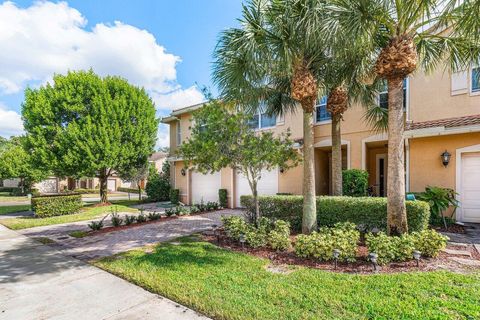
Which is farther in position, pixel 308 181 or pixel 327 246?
pixel 308 181

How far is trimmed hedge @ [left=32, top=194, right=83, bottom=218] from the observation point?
536 inches

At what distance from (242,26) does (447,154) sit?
29.2ft

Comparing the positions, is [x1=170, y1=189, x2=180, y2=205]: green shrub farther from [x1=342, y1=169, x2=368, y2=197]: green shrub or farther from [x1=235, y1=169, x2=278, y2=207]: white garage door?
[x1=342, y1=169, x2=368, y2=197]: green shrub

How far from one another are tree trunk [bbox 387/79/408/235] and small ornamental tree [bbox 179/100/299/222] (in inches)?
120

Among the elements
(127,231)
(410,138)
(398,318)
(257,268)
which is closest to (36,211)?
(127,231)

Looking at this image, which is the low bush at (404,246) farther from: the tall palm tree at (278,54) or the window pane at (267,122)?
the window pane at (267,122)

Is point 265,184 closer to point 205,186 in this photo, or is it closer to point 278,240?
point 205,186

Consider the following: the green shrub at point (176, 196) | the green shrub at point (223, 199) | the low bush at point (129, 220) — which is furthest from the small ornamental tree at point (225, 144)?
the green shrub at point (176, 196)

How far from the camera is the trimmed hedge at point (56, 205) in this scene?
1362 centimetres

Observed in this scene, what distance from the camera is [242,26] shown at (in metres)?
6.77

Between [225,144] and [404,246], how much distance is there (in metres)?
4.99

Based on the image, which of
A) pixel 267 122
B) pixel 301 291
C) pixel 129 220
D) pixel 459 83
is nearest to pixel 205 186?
pixel 267 122

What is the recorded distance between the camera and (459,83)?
9.55 meters

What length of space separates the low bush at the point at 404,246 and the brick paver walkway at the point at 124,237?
6.20m
